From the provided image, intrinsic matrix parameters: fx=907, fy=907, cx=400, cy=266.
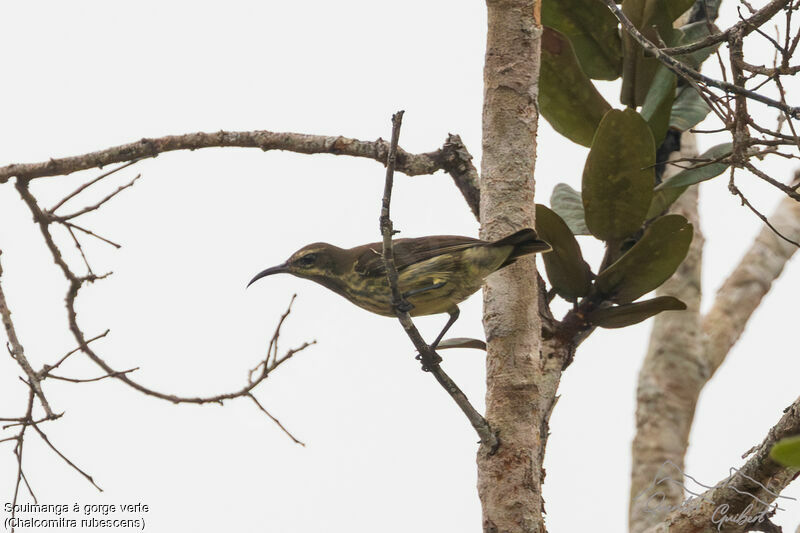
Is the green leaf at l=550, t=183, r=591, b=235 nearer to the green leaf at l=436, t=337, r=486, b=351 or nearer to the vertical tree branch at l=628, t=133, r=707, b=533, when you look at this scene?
the green leaf at l=436, t=337, r=486, b=351

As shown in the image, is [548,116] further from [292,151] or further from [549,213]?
[292,151]

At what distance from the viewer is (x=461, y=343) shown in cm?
403

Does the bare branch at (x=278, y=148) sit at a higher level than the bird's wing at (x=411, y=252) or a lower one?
higher

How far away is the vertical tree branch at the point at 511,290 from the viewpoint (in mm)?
3084

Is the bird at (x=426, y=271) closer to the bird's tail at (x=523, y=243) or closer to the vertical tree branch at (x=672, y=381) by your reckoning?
the bird's tail at (x=523, y=243)

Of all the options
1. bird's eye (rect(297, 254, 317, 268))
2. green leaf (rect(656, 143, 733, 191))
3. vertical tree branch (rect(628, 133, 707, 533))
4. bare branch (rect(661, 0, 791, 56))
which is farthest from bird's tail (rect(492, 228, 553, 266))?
vertical tree branch (rect(628, 133, 707, 533))

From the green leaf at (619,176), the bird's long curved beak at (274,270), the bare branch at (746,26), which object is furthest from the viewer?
the bird's long curved beak at (274,270)

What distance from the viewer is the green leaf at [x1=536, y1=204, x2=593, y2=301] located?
3928mm

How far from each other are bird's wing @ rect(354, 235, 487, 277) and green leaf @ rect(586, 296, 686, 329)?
68 centimetres

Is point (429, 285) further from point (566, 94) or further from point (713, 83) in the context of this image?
point (713, 83)

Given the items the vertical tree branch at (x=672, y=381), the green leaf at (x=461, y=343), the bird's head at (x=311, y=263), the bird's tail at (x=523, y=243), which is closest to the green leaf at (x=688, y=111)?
the bird's tail at (x=523, y=243)

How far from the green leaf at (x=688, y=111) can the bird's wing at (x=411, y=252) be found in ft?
4.39

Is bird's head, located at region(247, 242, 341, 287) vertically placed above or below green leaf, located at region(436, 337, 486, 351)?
above

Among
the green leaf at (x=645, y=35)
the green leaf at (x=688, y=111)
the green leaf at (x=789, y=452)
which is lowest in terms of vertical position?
the green leaf at (x=789, y=452)
